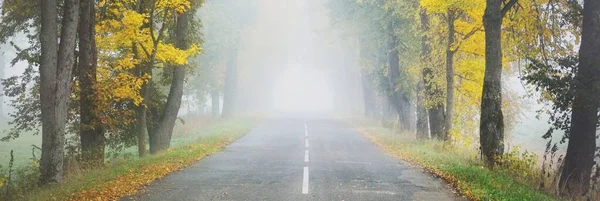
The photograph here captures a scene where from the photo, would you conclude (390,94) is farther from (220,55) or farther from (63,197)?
(63,197)

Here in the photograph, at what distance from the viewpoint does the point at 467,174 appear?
11383 mm

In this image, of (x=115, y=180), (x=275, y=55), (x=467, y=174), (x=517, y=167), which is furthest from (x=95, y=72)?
(x=275, y=55)

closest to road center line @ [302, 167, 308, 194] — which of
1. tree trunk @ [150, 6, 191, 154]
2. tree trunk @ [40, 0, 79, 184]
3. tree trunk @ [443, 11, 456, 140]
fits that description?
tree trunk @ [40, 0, 79, 184]

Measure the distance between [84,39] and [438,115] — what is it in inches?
562

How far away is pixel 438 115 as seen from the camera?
70.5ft

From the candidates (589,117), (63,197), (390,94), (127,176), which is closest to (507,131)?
(390,94)

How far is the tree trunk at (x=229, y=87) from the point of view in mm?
41031

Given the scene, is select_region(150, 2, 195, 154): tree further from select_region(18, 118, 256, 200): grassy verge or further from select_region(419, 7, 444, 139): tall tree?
select_region(419, 7, 444, 139): tall tree

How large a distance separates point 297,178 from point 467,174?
3.90 m

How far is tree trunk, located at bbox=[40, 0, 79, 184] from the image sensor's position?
10977 millimetres

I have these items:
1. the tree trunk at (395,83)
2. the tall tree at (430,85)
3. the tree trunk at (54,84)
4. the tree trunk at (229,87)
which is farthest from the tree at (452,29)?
the tree trunk at (229,87)

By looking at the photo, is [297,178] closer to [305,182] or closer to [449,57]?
[305,182]

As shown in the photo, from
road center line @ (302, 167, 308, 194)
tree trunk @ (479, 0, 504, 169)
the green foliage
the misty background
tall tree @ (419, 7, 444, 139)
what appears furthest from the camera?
the misty background

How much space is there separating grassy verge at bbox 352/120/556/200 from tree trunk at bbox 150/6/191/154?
8591mm
